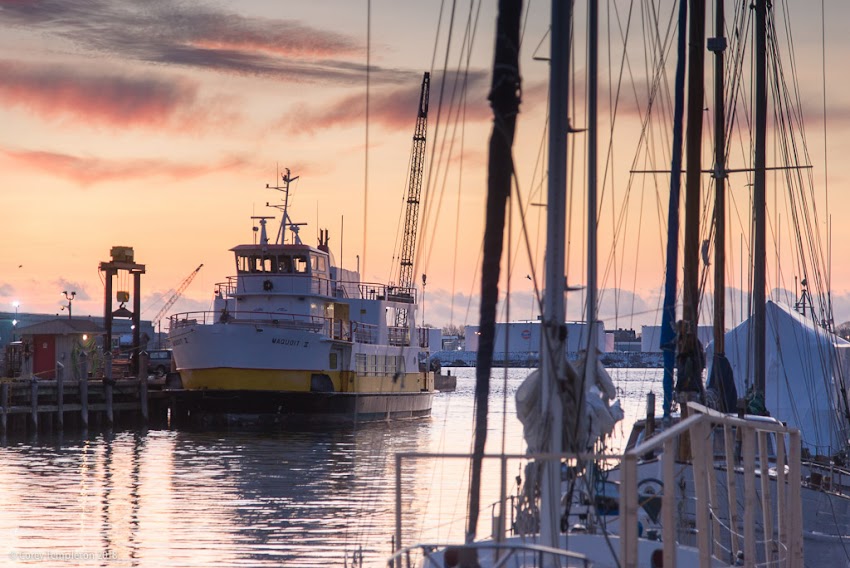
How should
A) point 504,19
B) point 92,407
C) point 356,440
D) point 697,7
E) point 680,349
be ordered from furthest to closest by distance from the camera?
point 92,407 → point 356,440 → point 697,7 → point 680,349 → point 504,19

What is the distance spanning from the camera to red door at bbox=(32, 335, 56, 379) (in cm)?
6184

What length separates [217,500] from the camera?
92.0ft

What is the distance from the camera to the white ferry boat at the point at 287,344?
5022 centimetres

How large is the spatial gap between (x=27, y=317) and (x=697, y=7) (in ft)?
391

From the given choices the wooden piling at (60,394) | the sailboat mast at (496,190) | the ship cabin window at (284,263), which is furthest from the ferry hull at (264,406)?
the sailboat mast at (496,190)

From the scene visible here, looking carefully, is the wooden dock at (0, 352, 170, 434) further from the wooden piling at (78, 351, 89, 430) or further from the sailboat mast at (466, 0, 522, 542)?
the sailboat mast at (466, 0, 522, 542)

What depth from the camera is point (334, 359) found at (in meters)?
52.9

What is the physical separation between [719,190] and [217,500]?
14.5 meters

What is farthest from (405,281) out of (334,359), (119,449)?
(119,449)

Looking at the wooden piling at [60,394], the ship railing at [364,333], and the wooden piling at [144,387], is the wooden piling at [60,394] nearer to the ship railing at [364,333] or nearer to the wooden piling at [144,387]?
the wooden piling at [144,387]

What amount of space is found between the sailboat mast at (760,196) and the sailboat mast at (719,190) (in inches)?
63.8

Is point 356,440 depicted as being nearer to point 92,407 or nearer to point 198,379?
point 198,379

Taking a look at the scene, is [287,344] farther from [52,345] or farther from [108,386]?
[52,345]

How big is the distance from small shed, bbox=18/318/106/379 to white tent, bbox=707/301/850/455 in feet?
139
